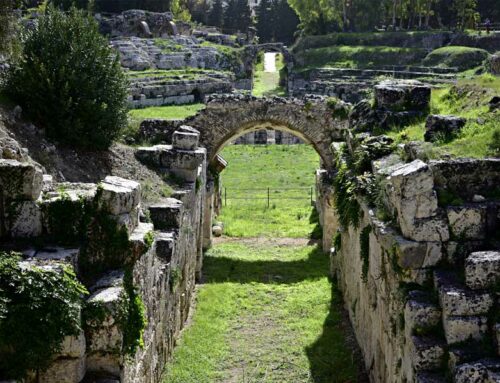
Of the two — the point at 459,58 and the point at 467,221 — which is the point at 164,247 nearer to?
the point at 467,221

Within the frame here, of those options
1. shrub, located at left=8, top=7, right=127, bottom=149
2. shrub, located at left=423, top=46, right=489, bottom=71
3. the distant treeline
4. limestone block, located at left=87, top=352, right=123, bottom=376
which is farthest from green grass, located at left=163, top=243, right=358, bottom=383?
the distant treeline

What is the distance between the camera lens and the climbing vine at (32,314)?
7922mm

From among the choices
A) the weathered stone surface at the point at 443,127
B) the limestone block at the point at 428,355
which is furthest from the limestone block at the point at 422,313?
the weathered stone surface at the point at 443,127

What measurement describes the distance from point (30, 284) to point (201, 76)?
120ft

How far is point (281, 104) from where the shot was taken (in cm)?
2148

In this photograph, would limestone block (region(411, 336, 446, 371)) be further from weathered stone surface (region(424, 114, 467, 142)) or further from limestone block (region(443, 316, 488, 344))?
weathered stone surface (region(424, 114, 467, 142))

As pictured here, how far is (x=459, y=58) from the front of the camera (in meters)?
44.1

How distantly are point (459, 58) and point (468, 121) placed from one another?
3433 cm

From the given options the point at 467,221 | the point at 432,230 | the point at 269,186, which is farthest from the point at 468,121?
the point at 269,186

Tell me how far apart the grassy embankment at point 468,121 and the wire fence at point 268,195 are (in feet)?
41.9

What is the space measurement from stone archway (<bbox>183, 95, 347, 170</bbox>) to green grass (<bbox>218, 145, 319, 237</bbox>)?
3.79 meters

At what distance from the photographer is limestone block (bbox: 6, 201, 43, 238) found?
30.7 feet

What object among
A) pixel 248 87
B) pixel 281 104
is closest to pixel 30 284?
pixel 281 104

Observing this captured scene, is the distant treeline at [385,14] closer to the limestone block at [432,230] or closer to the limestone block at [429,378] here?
the limestone block at [432,230]
